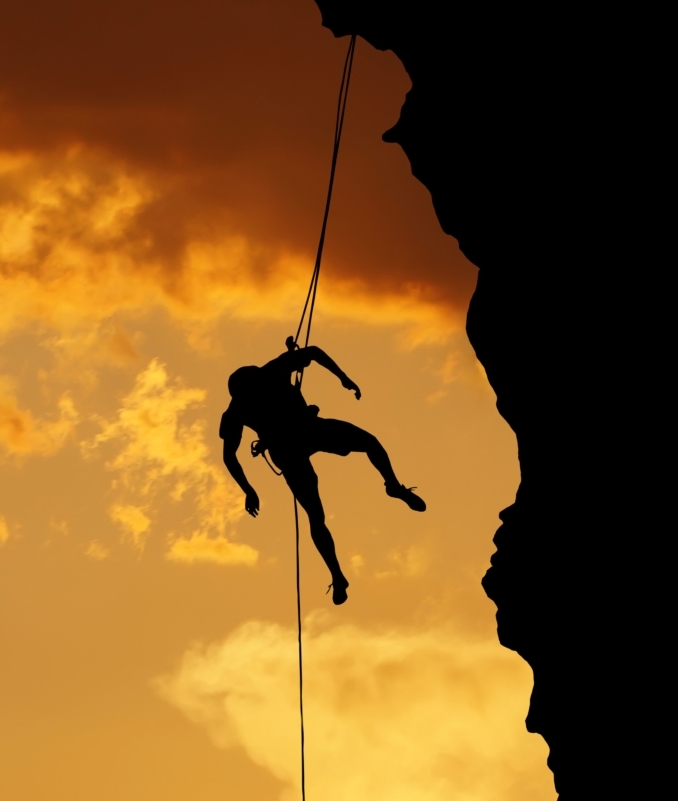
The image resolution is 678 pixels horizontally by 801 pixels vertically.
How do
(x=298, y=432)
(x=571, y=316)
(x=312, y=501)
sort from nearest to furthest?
(x=571, y=316)
(x=298, y=432)
(x=312, y=501)

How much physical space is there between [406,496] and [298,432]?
1209mm

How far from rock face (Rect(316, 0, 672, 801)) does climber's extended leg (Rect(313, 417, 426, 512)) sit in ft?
3.17

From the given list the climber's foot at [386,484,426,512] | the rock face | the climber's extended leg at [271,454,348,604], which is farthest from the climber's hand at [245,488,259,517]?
the rock face

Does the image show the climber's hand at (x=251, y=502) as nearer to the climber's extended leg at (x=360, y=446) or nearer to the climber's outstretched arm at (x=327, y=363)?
the climber's extended leg at (x=360, y=446)

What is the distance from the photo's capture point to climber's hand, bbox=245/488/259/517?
1122 cm

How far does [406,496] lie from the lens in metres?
10.7

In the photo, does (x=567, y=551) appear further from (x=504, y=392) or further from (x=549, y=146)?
(x=549, y=146)

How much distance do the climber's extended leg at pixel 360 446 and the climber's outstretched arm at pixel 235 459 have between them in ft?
2.69

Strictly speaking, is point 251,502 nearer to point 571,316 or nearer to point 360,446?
point 360,446

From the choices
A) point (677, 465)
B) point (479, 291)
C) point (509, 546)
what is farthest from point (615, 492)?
point (479, 291)

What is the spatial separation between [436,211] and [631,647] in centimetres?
463

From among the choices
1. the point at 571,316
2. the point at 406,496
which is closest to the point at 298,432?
the point at 406,496

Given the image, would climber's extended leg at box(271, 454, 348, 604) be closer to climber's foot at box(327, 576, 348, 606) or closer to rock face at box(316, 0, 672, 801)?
climber's foot at box(327, 576, 348, 606)

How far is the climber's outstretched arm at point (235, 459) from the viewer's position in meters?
11.2
